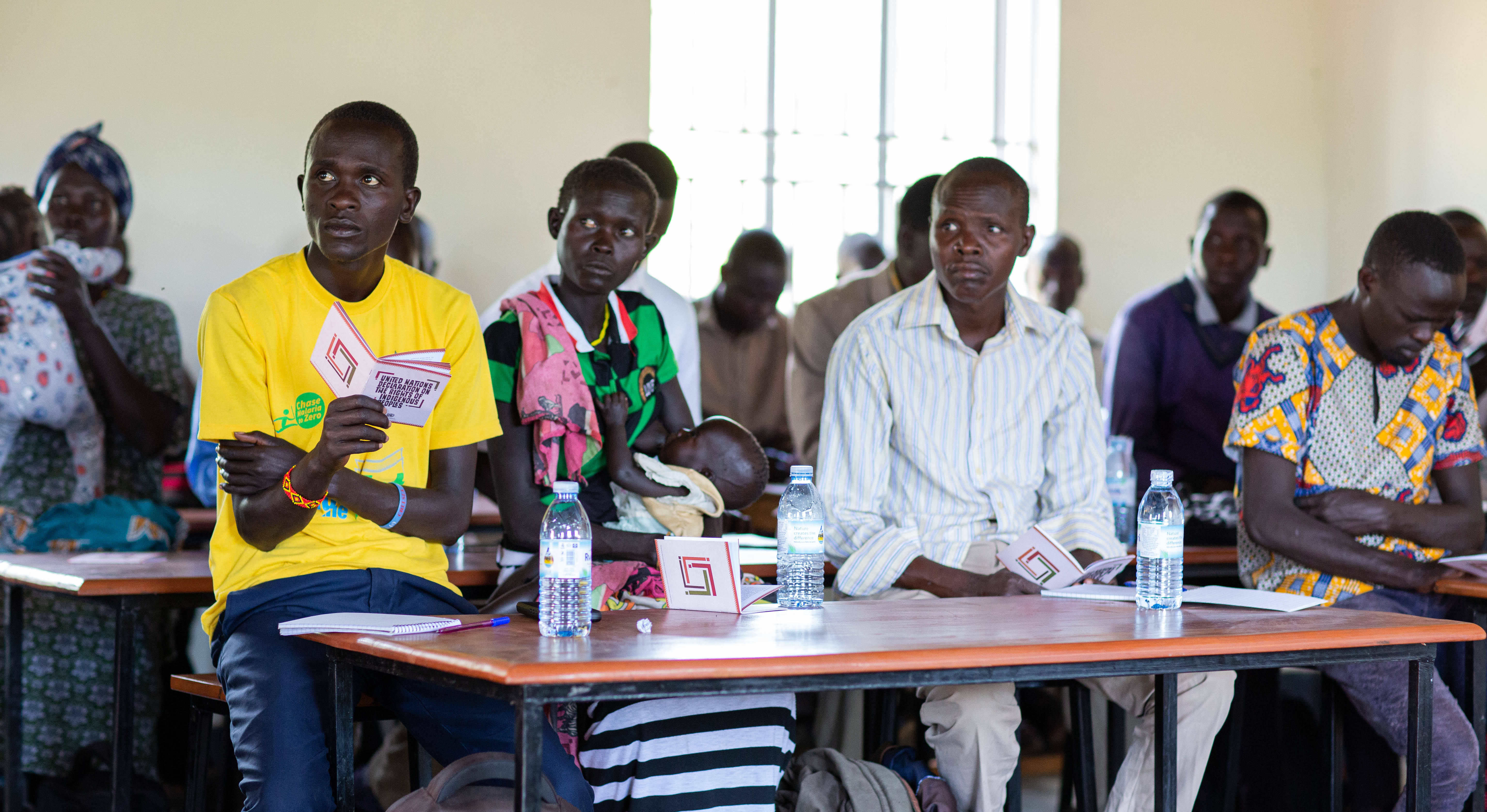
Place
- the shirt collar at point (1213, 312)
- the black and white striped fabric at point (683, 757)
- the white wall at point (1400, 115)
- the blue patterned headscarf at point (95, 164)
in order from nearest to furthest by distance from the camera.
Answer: the black and white striped fabric at point (683, 757), the blue patterned headscarf at point (95, 164), the shirt collar at point (1213, 312), the white wall at point (1400, 115)

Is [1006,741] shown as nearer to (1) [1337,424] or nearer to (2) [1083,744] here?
(2) [1083,744]

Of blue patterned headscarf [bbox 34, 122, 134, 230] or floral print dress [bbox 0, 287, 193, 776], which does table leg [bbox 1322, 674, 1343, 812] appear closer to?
floral print dress [bbox 0, 287, 193, 776]

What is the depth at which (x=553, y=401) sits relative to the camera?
119 inches

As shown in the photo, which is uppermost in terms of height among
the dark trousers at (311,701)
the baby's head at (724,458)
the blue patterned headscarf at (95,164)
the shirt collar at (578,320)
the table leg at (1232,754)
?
the blue patterned headscarf at (95,164)

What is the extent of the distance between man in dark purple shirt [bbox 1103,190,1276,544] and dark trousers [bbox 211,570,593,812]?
2.82 m

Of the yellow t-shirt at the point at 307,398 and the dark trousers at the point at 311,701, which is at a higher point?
the yellow t-shirt at the point at 307,398

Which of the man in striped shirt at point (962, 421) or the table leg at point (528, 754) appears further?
the man in striped shirt at point (962, 421)

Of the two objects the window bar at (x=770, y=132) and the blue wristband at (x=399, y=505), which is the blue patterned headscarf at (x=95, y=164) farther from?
the window bar at (x=770, y=132)

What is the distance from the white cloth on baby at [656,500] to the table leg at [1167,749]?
111cm

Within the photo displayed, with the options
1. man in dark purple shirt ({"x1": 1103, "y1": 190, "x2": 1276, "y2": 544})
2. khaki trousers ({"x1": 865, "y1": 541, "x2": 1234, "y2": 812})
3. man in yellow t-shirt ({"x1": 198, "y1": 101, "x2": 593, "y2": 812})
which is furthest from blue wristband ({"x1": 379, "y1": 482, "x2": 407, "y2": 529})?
man in dark purple shirt ({"x1": 1103, "y1": 190, "x2": 1276, "y2": 544})

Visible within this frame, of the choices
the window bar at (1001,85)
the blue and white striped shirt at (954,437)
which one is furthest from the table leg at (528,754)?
the window bar at (1001,85)

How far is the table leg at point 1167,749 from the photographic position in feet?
8.18

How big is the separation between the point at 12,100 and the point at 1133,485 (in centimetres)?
561

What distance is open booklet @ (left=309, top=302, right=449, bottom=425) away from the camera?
2406 millimetres
